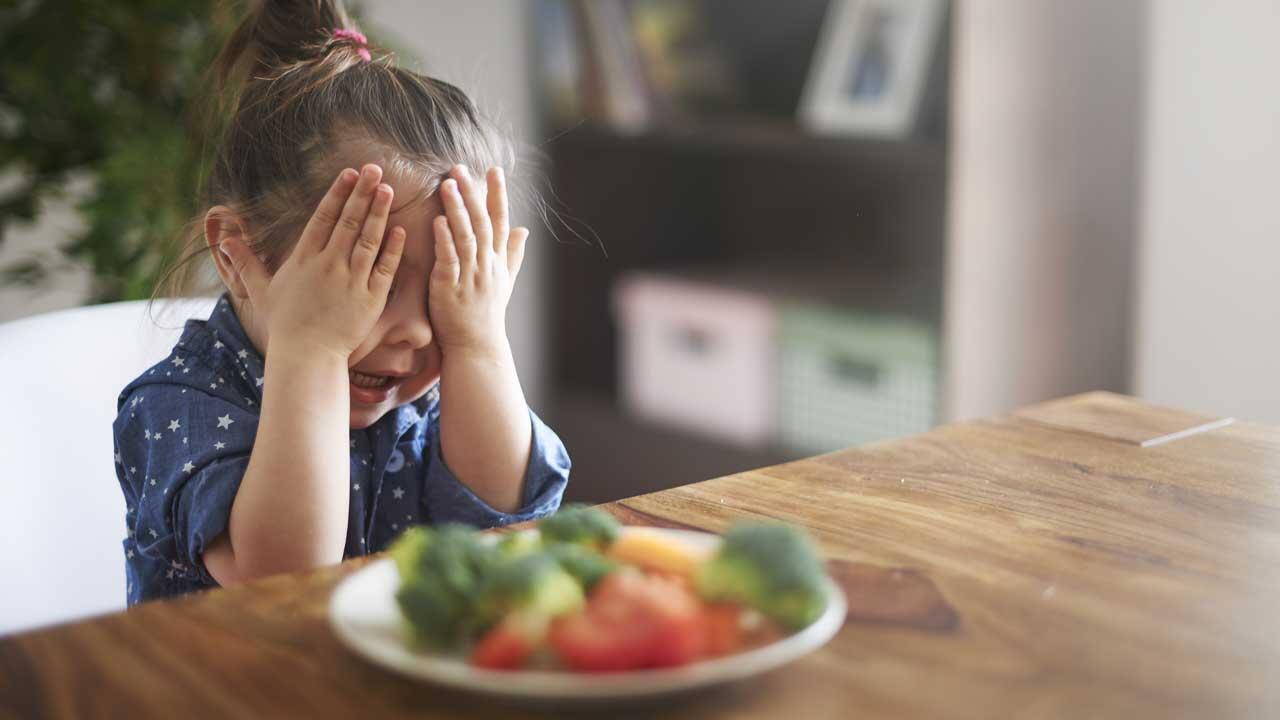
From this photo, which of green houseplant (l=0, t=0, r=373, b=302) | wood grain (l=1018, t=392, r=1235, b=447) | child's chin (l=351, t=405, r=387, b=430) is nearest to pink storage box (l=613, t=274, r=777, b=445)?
green houseplant (l=0, t=0, r=373, b=302)

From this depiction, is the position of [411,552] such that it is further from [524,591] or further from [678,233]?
[678,233]

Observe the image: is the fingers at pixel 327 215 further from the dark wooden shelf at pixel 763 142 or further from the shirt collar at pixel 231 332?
the dark wooden shelf at pixel 763 142

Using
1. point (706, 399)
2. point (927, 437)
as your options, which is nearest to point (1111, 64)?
point (706, 399)

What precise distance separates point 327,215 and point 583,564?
399mm

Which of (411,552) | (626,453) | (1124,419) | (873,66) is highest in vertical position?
(873,66)

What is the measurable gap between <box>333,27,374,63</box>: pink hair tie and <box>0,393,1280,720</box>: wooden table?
1.45 feet

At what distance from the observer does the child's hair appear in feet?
3.14

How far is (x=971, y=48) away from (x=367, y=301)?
129cm

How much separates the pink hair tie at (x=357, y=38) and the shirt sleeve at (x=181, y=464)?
284mm

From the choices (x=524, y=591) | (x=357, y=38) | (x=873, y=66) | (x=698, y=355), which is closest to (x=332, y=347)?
(x=357, y=38)

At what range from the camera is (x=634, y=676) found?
476 mm

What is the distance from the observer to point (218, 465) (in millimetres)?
869

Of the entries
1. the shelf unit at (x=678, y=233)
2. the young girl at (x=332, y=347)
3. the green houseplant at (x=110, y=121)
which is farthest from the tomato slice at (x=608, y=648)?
the shelf unit at (x=678, y=233)

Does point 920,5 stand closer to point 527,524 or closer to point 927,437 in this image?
point 927,437
